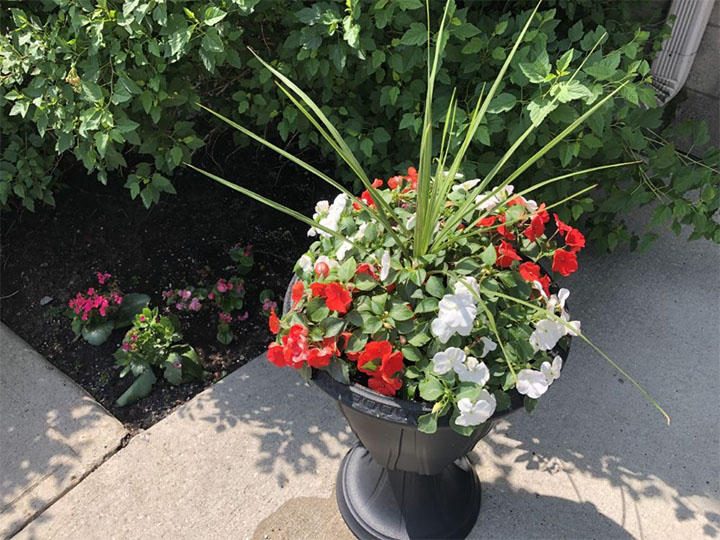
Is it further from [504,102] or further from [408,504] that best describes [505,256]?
[408,504]

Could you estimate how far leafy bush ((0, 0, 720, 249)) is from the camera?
2.06m

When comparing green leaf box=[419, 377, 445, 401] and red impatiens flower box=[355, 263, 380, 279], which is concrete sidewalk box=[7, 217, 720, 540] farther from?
red impatiens flower box=[355, 263, 380, 279]

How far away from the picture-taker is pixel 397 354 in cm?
151

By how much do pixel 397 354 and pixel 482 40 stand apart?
1173 millimetres

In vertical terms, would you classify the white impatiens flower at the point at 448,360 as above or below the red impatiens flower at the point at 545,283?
below

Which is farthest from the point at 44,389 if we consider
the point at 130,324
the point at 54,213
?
the point at 54,213

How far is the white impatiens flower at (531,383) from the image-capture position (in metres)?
1.52

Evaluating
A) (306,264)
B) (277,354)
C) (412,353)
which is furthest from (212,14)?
(412,353)

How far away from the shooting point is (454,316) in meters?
1.45

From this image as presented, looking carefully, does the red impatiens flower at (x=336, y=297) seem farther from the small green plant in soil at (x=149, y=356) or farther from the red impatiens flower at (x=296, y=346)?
the small green plant in soil at (x=149, y=356)

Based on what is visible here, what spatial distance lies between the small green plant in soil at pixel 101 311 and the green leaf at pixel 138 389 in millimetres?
269

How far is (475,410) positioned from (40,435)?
1.65 m

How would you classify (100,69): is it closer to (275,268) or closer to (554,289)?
(275,268)

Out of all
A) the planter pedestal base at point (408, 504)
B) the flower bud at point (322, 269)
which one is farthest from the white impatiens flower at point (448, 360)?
the planter pedestal base at point (408, 504)
